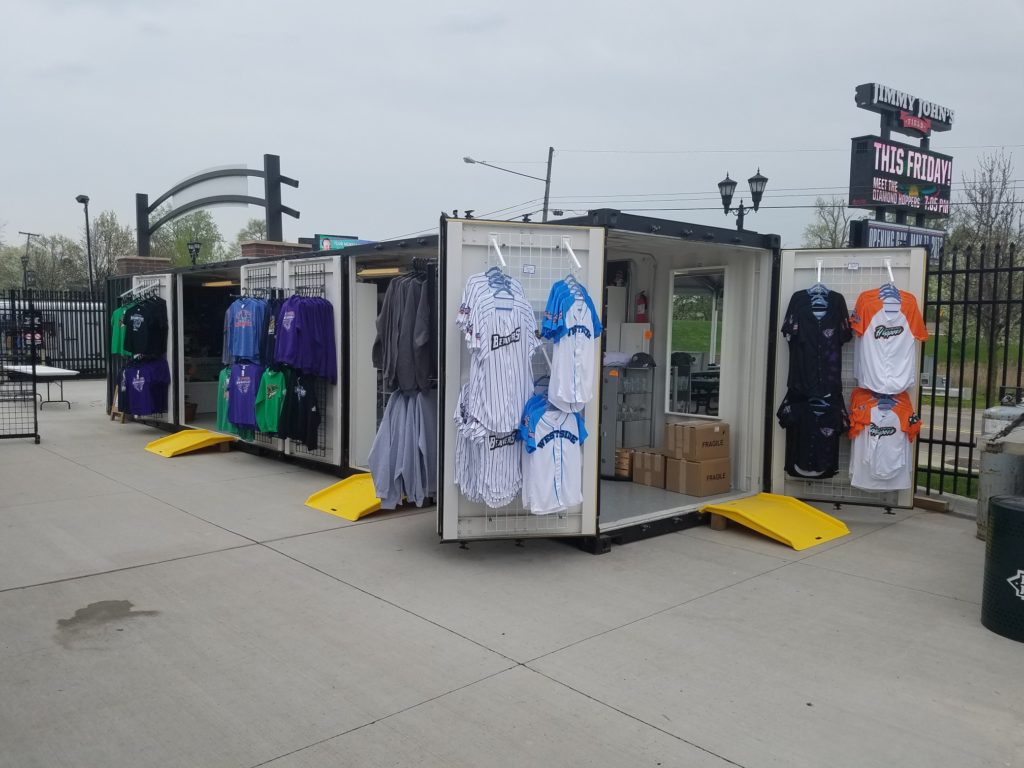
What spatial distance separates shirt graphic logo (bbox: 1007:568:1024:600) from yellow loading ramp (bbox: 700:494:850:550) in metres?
Result: 1.84

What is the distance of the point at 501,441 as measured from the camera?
5387 millimetres

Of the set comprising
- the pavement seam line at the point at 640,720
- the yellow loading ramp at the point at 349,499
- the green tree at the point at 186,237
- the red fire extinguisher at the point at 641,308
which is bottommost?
the pavement seam line at the point at 640,720

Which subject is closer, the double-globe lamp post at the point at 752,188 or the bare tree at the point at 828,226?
the double-globe lamp post at the point at 752,188

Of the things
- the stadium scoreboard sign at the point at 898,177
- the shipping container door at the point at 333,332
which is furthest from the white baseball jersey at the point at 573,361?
the stadium scoreboard sign at the point at 898,177

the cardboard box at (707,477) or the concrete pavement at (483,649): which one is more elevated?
the cardboard box at (707,477)

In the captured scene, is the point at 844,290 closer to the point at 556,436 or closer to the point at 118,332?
the point at 556,436

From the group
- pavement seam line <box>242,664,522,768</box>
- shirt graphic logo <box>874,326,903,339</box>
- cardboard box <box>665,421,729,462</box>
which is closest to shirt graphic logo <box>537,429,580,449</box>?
pavement seam line <box>242,664,522,768</box>

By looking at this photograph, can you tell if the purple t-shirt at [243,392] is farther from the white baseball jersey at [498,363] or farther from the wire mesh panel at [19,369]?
the white baseball jersey at [498,363]

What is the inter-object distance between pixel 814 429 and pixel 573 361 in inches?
110

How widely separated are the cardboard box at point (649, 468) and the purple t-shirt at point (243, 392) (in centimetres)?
435

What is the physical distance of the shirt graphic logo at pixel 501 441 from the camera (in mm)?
5359

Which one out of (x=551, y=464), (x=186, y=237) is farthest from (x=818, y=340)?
(x=186, y=237)

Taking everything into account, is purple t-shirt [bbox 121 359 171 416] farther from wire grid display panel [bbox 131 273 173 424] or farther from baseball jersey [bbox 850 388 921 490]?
baseball jersey [bbox 850 388 921 490]

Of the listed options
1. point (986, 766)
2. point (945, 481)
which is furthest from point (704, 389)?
point (986, 766)
